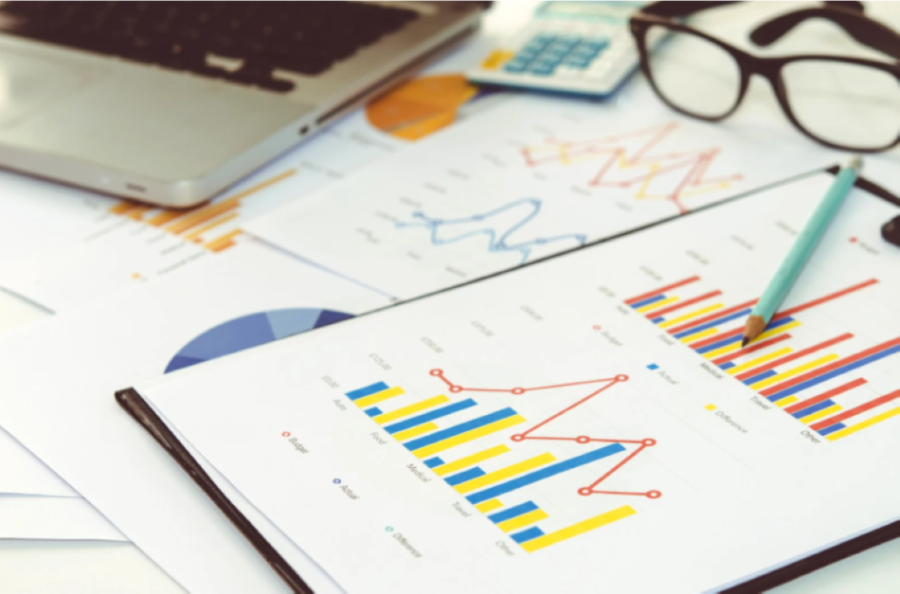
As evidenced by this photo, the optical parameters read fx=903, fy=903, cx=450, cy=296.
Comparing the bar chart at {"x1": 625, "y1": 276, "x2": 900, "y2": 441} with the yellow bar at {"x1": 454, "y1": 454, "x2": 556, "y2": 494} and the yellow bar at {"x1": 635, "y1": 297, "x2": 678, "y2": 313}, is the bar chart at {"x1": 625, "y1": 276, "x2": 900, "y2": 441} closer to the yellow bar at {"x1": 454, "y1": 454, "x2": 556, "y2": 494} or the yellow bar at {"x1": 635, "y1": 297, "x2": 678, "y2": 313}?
the yellow bar at {"x1": 635, "y1": 297, "x2": 678, "y2": 313}

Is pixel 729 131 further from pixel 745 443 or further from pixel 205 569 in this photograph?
pixel 205 569

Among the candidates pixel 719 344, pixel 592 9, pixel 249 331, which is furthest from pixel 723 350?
pixel 592 9

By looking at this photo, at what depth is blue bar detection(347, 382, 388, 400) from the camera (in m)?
0.41

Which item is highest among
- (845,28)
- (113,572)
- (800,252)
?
(845,28)

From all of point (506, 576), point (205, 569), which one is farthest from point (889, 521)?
point (205, 569)

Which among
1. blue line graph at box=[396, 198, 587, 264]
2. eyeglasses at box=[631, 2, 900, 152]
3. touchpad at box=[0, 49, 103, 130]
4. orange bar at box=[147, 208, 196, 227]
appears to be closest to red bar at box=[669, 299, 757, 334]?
blue line graph at box=[396, 198, 587, 264]

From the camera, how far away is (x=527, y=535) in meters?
0.35

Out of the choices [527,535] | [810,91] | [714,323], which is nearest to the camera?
[527,535]

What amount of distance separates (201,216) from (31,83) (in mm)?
187

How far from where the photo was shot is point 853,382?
1.36 feet

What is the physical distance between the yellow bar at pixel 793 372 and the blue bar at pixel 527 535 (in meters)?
0.13

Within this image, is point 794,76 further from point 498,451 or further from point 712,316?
point 498,451

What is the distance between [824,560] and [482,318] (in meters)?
0.19

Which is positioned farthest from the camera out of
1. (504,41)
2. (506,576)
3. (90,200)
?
(504,41)
